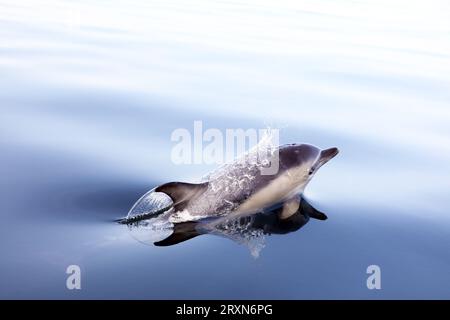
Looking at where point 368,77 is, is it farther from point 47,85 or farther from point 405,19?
point 405,19

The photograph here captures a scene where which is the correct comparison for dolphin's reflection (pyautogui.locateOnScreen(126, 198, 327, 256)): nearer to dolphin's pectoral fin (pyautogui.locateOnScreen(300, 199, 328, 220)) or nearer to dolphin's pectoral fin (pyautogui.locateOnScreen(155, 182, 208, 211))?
dolphin's pectoral fin (pyautogui.locateOnScreen(300, 199, 328, 220))

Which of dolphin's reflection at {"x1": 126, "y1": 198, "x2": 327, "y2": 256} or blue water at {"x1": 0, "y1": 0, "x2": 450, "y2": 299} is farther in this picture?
dolphin's reflection at {"x1": 126, "y1": 198, "x2": 327, "y2": 256}

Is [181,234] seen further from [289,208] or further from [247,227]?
[289,208]

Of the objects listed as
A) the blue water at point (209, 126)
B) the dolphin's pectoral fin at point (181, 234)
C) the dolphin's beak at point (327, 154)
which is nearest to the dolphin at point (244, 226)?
the dolphin's pectoral fin at point (181, 234)

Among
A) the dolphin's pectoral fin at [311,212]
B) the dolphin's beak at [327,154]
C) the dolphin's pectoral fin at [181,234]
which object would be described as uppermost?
the dolphin's beak at [327,154]

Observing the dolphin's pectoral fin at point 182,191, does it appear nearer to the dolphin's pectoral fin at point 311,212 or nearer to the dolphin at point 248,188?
the dolphin at point 248,188

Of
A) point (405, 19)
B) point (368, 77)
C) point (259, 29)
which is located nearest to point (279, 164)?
point (368, 77)

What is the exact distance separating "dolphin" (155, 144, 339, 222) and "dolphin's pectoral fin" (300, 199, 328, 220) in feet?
0.31

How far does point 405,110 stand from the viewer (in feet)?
41.3

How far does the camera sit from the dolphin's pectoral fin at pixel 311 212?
23.4 feet

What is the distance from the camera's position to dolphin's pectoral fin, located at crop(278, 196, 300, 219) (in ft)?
23.2

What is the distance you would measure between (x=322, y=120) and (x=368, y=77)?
4635mm

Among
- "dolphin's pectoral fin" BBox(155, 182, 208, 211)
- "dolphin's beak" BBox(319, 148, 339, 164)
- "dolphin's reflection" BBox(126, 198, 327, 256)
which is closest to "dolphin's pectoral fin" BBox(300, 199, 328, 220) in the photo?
"dolphin's reflection" BBox(126, 198, 327, 256)
